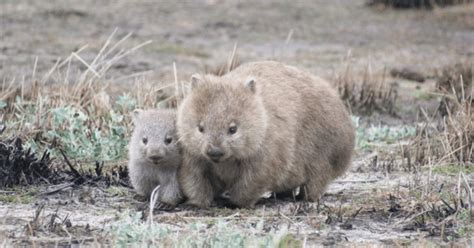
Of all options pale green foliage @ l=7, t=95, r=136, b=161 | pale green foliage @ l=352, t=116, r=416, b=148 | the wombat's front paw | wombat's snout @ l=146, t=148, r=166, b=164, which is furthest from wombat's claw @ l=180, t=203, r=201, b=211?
pale green foliage @ l=352, t=116, r=416, b=148

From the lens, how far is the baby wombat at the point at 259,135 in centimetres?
819

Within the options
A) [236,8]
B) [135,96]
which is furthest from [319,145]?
[236,8]

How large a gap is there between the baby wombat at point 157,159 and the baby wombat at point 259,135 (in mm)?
100

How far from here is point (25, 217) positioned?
816cm

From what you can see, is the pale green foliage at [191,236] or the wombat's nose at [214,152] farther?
the wombat's nose at [214,152]

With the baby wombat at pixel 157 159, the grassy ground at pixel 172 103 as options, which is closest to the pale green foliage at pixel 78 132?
the grassy ground at pixel 172 103

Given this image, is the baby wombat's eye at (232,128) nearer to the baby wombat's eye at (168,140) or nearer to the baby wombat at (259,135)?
the baby wombat at (259,135)

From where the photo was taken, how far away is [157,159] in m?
8.42

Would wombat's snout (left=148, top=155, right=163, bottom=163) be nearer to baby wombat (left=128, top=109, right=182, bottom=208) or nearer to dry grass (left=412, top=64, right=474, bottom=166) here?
baby wombat (left=128, top=109, right=182, bottom=208)

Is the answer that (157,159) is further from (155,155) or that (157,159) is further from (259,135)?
(259,135)

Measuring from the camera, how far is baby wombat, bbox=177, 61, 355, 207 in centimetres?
819

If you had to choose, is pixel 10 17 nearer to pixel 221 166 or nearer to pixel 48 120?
pixel 48 120

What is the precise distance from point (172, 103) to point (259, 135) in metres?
3.99

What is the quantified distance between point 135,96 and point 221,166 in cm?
344
